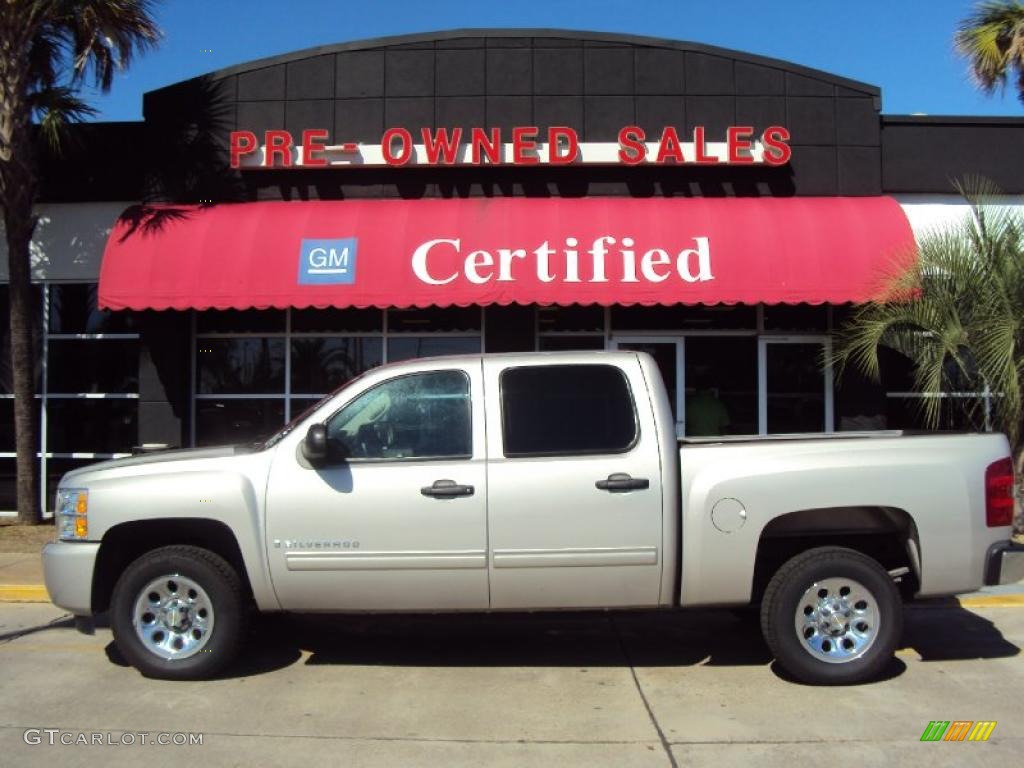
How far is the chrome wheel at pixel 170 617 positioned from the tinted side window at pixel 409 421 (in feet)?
4.32

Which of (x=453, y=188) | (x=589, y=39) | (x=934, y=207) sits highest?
(x=589, y=39)

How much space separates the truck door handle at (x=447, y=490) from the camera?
524cm

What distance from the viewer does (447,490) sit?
206 inches

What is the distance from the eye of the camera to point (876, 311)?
34.6 ft

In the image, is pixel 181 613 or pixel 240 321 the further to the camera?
pixel 240 321

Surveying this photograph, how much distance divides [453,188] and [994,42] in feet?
23.8

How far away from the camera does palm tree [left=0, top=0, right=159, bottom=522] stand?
10828 millimetres

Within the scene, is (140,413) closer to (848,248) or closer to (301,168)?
(301,168)

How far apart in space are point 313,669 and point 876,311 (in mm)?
7808

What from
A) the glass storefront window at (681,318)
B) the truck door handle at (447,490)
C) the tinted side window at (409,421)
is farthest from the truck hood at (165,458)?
the glass storefront window at (681,318)

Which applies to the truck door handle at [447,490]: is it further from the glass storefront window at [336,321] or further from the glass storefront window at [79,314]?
the glass storefront window at [79,314]

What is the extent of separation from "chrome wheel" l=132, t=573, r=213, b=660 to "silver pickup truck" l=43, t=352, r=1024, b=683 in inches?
0.5

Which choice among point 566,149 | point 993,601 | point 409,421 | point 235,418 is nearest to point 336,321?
point 235,418

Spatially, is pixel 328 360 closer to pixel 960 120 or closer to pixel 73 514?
pixel 73 514
